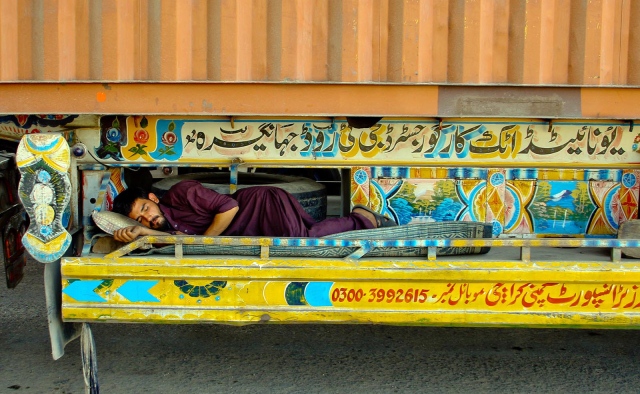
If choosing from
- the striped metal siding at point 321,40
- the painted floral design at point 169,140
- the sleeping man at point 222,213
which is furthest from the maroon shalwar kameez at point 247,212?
the striped metal siding at point 321,40

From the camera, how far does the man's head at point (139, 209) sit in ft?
11.9

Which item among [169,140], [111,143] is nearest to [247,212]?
[169,140]

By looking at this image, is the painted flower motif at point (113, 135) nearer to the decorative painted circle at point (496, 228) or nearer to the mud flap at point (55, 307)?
the mud flap at point (55, 307)

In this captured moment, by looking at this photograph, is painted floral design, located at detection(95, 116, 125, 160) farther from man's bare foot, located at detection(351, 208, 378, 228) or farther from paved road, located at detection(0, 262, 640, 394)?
man's bare foot, located at detection(351, 208, 378, 228)

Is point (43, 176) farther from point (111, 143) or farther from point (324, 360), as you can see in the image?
point (324, 360)

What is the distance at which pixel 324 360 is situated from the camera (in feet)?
12.9

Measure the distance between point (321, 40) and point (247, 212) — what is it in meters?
0.94

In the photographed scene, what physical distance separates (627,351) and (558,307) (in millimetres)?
1172

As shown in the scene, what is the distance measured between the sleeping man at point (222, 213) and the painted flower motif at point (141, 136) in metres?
0.29

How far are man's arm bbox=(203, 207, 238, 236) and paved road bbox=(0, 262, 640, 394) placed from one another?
0.74 m

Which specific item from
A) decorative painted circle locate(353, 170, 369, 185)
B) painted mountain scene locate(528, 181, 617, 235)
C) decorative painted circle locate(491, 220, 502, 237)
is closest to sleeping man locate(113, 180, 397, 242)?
decorative painted circle locate(353, 170, 369, 185)

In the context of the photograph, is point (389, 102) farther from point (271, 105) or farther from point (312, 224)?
point (312, 224)

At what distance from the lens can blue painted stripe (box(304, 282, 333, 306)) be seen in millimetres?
3193

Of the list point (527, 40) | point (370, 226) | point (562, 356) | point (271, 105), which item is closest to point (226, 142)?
point (271, 105)
